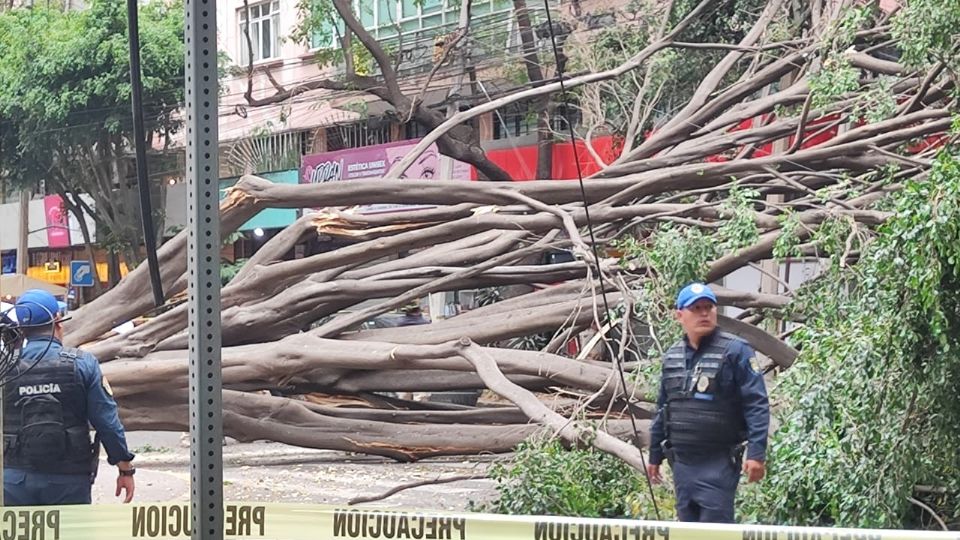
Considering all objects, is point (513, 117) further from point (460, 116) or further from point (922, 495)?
point (922, 495)

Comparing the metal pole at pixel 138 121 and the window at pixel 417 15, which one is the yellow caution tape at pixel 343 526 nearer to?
the metal pole at pixel 138 121

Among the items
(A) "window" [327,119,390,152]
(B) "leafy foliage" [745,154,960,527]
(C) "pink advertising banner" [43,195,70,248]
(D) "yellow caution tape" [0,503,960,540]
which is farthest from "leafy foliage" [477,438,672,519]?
(C) "pink advertising banner" [43,195,70,248]

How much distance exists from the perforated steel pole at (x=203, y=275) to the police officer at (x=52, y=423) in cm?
246

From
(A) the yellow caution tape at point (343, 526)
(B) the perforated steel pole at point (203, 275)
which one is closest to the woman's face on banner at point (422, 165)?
(A) the yellow caution tape at point (343, 526)

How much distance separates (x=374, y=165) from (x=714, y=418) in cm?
428

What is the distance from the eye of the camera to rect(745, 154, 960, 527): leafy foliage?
11.3 feet

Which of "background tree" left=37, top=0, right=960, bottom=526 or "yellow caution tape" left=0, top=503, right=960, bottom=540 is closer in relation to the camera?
"yellow caution tape" left=0, top=503, right=960, bottom=540

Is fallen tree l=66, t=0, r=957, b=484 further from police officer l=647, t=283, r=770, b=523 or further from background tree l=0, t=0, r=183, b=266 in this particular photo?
background tree l=0, t=0, r=183, b=266

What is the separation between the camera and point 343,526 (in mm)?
2643

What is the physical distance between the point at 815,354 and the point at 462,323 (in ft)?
7.18

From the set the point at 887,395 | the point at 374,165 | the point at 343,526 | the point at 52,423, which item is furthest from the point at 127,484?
the point at 374,165

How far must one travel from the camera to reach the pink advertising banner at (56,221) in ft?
27.9

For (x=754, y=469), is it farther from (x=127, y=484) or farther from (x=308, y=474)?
(x=308, y=474)

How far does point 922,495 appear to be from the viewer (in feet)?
13.1
